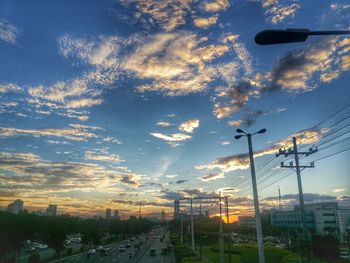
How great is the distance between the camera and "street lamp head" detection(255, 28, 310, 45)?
14.2 feet

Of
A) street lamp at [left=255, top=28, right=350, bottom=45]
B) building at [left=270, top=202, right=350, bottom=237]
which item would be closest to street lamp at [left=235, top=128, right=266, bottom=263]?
street lamp at [left=255, top=28, right=350, bottom=45]

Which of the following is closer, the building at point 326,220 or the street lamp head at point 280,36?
the street lamp head at point 280,36

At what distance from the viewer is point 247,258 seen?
54719mm

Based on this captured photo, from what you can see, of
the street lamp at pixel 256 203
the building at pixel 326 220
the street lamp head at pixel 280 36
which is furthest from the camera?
the building at pixel 326 220

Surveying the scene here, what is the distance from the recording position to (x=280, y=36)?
439 cm

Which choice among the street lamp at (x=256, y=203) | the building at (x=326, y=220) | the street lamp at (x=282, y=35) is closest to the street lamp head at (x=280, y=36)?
Answer: the street lamp at (x=282, y=35)

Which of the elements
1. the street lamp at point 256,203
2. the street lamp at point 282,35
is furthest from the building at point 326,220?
the street lamp at point 282,35

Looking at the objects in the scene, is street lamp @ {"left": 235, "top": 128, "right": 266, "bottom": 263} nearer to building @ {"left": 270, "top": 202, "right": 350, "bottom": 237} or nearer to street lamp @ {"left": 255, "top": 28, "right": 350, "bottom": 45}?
street lamp @ {"left": 255, "top": 28, "right": 350, "bottom": 45}

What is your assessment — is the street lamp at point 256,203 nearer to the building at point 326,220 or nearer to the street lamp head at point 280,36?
the street lamp head at point 280,36

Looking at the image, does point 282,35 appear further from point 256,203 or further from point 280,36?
point 256,203

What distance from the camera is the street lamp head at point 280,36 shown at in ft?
14.2

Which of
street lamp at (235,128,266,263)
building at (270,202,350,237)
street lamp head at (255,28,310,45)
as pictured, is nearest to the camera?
street lamp head at (255,28,310,45)

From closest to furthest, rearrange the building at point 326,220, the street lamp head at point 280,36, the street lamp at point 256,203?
the street lamp head at point 280,36, the street lamp at point 256,203, the building at point 326,220

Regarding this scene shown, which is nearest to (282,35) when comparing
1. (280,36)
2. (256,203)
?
(280,36)
